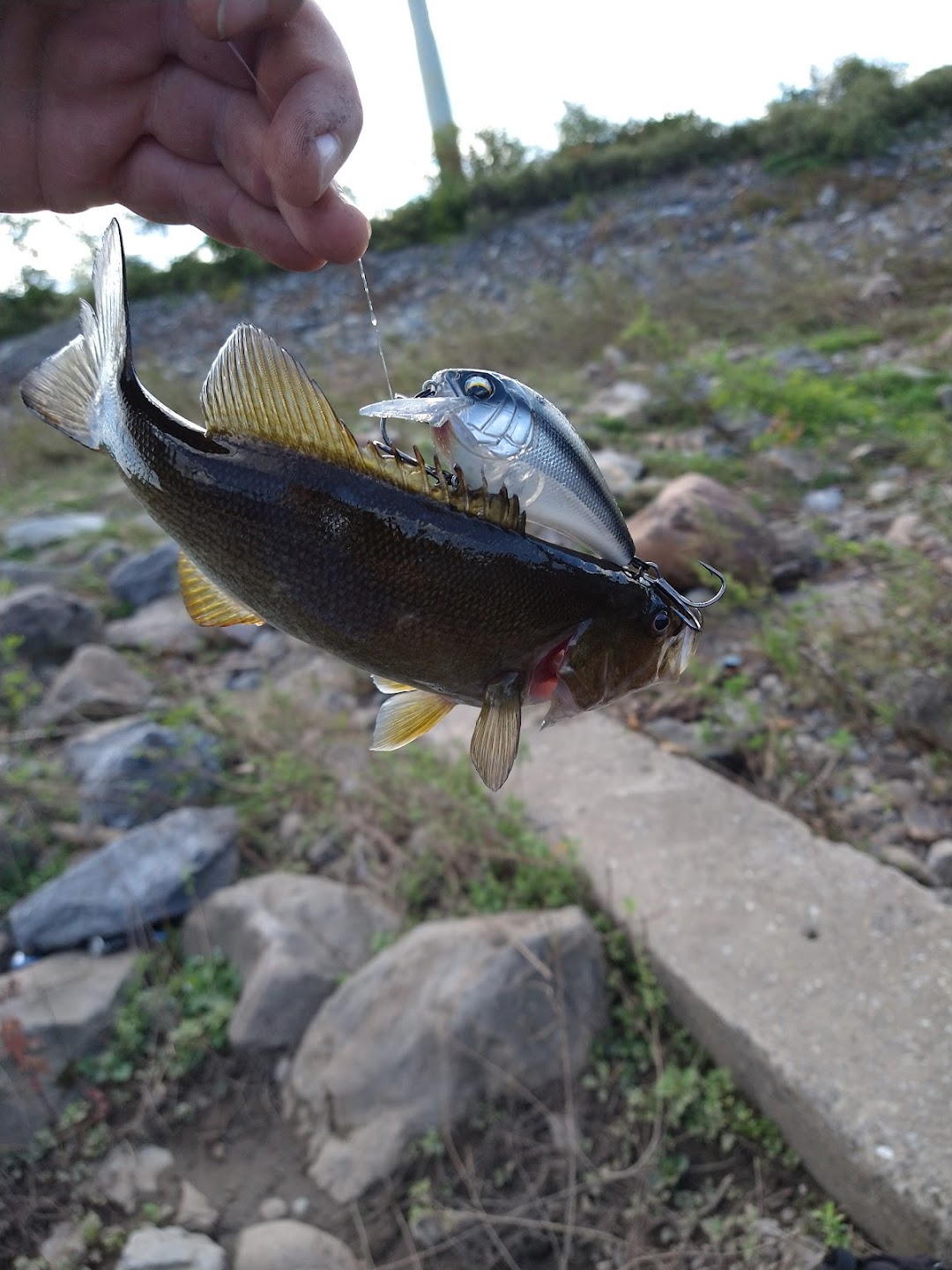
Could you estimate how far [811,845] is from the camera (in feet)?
10.3

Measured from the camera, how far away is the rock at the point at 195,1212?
2.74 metres

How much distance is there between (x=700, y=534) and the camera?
15.6ft

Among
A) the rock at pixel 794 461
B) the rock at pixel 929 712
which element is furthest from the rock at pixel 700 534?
the rock at pixel 929 712

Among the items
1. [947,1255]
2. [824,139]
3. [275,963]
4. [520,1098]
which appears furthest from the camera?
[824,139]

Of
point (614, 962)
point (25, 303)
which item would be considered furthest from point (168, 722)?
point (25, 303)

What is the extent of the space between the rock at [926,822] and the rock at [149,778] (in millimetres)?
2949

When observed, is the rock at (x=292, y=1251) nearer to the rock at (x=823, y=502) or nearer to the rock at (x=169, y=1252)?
the rock at (x=169, y=1252)

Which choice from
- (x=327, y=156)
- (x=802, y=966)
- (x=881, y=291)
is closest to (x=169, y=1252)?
(x=802, y=966)

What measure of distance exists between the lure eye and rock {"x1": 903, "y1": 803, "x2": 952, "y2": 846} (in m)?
2.85

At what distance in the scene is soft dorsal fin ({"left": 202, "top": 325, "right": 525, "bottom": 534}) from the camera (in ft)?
3.22

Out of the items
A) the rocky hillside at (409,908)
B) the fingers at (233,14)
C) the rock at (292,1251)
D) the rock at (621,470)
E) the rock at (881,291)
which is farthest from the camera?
the rock at (881,291)

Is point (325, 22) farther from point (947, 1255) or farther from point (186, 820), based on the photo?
point (186, 820)

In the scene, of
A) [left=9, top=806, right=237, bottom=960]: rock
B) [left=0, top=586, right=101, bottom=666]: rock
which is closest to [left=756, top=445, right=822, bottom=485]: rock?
[left=9, top=806, right=237, bottom=960]: rock

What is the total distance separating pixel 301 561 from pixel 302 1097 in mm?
2513
